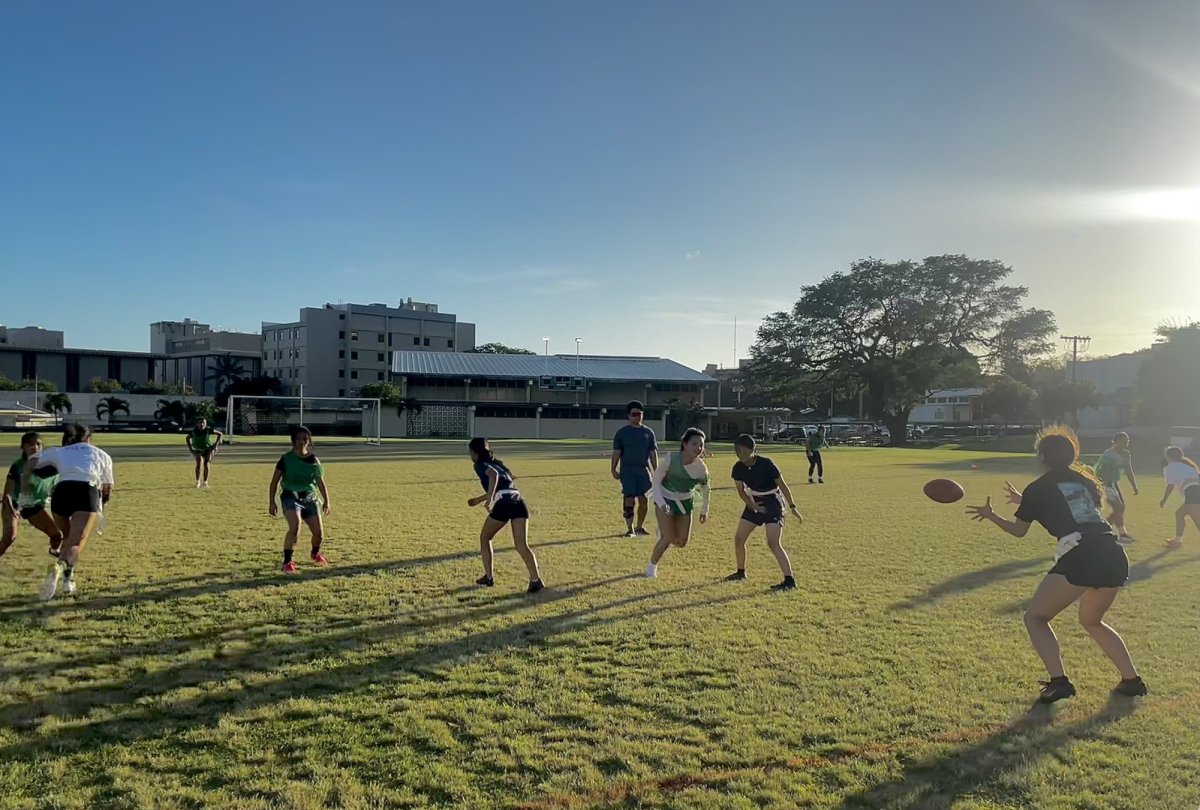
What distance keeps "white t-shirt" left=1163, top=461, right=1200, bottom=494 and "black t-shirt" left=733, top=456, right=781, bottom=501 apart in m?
7.18

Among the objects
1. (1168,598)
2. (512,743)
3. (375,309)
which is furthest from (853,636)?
(375,309)

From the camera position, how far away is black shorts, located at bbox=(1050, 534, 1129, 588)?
5.00 metres

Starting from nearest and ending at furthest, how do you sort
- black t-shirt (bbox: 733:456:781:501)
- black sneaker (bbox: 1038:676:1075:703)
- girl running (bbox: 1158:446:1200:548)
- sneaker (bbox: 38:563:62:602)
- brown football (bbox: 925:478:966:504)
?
black sneaker (bbox: 1038:676:1075:703) → brown football (bbox: 925:478:966:504) → sneaker (bbox: 38:563:62:602) → black t-shirt (bbox: 733:456:781:501) → girl running (bbox: 1158:446:1200:548)

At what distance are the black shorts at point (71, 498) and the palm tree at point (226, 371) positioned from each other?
102 m

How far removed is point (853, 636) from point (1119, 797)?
9.30 ft

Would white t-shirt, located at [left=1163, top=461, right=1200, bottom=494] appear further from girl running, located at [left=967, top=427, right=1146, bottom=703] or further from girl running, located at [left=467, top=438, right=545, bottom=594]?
girl running, located at [left=467, top=438, right=545, bottom=594]

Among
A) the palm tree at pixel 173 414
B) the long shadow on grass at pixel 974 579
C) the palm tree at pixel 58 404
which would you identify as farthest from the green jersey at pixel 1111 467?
the palm tree at pixel 58 404

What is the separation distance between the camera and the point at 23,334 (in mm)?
103250

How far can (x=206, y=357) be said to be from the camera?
351 ft

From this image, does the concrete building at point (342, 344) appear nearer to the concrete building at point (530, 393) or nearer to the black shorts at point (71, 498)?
the concrete building at point (530, 393)

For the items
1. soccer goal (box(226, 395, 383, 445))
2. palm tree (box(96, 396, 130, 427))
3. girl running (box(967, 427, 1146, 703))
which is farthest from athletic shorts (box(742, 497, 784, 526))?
palm tree (box(96, 396, 130, 427))

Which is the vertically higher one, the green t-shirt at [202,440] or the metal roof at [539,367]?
the metal roof at [539,367]

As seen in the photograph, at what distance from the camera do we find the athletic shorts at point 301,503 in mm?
8984

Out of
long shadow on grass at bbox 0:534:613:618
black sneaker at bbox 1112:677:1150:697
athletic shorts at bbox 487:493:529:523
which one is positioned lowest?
long shadow on grass at bbox 0:534:613:618
